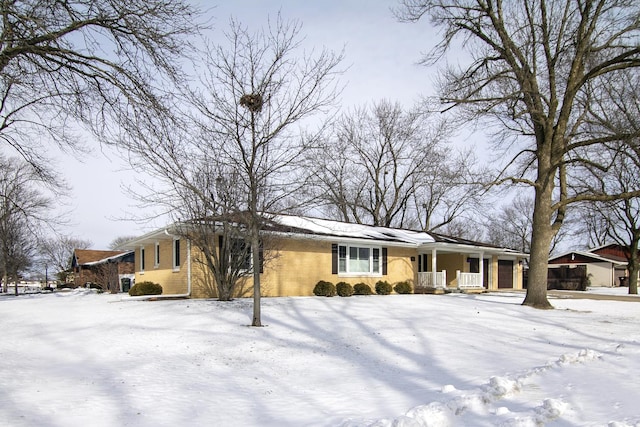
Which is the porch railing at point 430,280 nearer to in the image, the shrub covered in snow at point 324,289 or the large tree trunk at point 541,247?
the shrub covered in snow at point 324,289

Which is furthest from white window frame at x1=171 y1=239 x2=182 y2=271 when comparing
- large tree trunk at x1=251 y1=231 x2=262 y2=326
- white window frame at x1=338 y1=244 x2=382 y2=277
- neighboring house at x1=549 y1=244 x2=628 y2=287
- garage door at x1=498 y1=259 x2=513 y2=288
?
neighboring house at x1=549 y1=244 x2=628 y2=287

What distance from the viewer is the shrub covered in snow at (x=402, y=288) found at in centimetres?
2327

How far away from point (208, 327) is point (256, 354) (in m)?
2.70

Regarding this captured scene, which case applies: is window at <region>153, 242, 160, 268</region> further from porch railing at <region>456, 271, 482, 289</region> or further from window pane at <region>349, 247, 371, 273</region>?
porch railing at <region>456, 271, 482, 289</region>

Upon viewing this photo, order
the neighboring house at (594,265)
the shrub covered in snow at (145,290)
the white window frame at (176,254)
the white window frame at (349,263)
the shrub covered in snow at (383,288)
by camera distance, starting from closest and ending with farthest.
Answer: the white window frame at (176,254), the shrub covered in snow at (145,290), the white window frame at (349,263), the shrub covered in snow at (383,288), the neighboring house at (594,265)

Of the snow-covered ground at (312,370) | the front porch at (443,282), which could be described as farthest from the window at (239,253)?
the front porch at (443,282)

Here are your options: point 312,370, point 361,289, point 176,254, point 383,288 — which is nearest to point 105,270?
point 176,254

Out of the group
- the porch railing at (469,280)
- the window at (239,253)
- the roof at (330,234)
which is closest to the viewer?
the window at (239,253)

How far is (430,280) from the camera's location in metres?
25.0

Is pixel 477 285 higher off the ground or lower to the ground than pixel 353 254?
lower

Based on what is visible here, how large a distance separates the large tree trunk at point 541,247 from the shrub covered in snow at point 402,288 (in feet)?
23.1

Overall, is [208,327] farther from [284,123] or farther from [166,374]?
[284,123]

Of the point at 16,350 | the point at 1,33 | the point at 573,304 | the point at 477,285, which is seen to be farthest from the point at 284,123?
the point at 477,285

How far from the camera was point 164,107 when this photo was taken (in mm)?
6426
